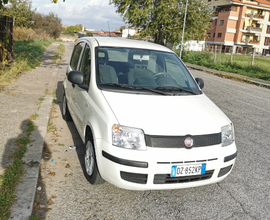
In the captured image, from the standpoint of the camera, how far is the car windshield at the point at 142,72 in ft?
12.7

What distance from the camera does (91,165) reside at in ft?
11.4

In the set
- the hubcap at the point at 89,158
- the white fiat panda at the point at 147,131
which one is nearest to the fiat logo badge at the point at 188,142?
the white fiat panda at the point at 147,131

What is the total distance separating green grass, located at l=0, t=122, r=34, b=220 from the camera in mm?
2783

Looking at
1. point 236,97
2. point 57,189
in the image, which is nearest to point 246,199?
point 57,189

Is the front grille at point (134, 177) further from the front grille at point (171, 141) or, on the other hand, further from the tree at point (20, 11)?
the tree at point (20, 11)

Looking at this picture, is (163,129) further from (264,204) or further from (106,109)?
(264,204)

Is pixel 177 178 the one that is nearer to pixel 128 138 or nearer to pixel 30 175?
pixel 128 138

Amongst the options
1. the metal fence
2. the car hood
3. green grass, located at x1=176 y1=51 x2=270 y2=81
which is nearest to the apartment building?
green grass, located at x1=176 y1=51 x2=270 y2=81

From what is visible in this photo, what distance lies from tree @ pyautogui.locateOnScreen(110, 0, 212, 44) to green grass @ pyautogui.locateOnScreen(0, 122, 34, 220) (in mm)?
28466

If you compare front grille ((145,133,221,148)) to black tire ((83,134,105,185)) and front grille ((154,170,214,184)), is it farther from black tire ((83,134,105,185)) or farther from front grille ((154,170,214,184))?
black tire ((83,134,105,185))

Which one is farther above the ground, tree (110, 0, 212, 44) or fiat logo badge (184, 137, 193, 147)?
tree (110, 0, 212, 44)

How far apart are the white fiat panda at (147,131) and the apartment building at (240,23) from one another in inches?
2640

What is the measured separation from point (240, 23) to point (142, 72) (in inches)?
2723

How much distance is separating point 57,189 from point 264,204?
2556mm
